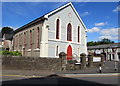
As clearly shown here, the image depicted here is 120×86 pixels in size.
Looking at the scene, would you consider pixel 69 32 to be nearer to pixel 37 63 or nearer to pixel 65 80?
pixel 37 63

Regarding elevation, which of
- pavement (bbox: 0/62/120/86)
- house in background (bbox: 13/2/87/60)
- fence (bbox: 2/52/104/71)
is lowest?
pavement (bbox: 0/62/120/86)

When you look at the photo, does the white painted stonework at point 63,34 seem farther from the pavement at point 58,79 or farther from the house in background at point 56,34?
the pavement at point 58,79

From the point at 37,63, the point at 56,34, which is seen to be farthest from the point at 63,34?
the point at 37,63

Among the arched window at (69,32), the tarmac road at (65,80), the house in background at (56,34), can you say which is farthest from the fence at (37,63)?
the arched window at (69,32)

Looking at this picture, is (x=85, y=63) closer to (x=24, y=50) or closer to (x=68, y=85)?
(x=68, y=85)

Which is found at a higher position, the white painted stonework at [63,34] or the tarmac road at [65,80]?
the white painted stonework at [63,34]

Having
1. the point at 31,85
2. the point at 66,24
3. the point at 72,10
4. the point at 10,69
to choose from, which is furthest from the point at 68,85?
the point at 72,10

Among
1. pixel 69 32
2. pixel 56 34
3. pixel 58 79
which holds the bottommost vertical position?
pixel 58 79

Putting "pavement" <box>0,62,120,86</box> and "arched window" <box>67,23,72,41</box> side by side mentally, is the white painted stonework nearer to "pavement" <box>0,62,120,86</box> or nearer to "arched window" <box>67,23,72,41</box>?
"arched window" <box>67,23,72,41</box>

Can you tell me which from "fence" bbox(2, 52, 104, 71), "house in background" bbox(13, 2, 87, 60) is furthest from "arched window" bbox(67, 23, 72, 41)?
"fence" bbox(2, 52, 104, 71)

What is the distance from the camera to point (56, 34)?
909 inches

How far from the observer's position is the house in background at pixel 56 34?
2138cm

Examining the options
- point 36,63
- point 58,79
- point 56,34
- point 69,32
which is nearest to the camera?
point 58,79

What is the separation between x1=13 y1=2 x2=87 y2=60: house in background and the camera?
2138 cm
